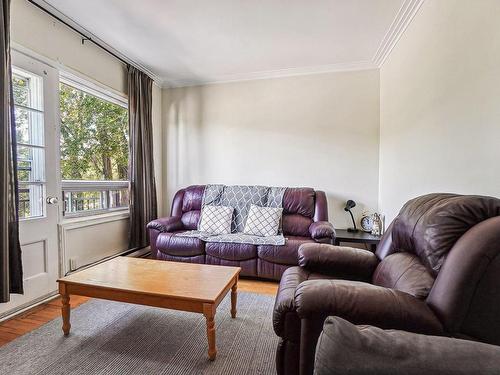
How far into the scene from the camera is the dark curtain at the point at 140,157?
3338 millimetres

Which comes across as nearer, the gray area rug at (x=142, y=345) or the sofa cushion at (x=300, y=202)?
the gray area rug at (x=142, y=345)

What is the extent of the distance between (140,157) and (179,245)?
53.1 inches

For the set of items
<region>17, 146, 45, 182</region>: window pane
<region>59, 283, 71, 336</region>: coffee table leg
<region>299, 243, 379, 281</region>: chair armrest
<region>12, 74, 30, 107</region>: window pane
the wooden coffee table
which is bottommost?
<region>59, 283, 71, 336</region>: coffee table leg

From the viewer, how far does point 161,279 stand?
70.2 inches

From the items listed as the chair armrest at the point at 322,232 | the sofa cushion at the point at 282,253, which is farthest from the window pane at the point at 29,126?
the chair armrest at the point at 322,232

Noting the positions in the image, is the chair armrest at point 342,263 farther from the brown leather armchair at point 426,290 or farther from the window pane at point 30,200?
the window pane at point 30,200

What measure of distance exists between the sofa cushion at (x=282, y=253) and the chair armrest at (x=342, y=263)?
2.76ft

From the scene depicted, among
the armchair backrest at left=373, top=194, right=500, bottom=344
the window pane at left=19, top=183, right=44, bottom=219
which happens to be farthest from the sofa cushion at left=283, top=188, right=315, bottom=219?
the window pane at left=19, top=183, right=44, bottom=219

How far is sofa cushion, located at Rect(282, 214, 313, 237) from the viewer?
122 inches

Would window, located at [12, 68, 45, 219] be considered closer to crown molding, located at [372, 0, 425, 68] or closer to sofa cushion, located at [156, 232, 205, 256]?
sofa cushion, located at [156, 232, 205, 256]

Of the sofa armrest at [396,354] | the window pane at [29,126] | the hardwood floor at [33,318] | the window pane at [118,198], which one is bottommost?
the hardwood floor at [33,318]

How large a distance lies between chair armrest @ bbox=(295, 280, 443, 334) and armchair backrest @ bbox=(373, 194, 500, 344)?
0.23ft

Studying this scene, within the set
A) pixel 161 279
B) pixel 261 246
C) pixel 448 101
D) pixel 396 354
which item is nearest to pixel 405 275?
pixel 396 354

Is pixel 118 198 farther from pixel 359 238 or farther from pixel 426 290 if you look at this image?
pixel 426 290
